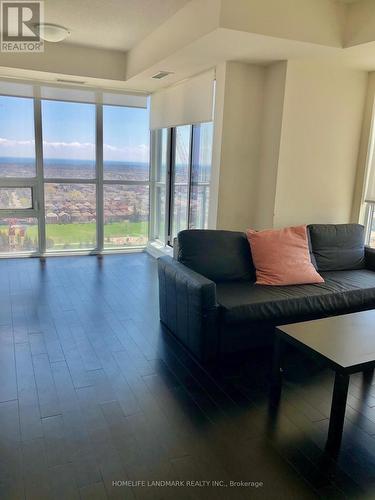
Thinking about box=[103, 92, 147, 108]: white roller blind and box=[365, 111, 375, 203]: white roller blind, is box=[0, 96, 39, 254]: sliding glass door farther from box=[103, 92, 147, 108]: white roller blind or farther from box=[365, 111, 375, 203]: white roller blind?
box=[365, 111, 375, 203]: white roller blind

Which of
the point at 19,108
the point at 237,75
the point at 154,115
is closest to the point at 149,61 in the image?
the point at 237,75

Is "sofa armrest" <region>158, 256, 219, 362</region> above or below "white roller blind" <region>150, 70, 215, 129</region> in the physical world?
below

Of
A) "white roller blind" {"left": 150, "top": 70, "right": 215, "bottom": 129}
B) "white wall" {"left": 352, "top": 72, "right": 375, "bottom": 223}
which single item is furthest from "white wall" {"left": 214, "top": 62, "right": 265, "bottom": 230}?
"white wall" {"left": 352, "top": 72, "right": 375, "bottom": 223}

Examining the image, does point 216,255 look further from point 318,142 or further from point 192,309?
point 318,142

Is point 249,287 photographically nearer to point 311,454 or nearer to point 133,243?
point 311,454

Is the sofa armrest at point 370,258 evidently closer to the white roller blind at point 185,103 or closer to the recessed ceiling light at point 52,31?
Answer: the white roller blind at point 185,103

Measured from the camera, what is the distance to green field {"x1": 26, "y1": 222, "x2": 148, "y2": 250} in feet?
19.0

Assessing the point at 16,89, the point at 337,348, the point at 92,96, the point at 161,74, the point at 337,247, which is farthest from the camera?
the point at 92,96

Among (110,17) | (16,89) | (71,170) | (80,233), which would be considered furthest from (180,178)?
(16,89)

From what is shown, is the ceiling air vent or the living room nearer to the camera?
the living room

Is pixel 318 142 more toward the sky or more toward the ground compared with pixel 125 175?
more toward the sky

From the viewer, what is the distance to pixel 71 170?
5699 millimetres

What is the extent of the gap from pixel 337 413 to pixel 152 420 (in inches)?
38.0

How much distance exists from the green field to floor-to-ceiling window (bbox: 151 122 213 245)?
1.18 ft
